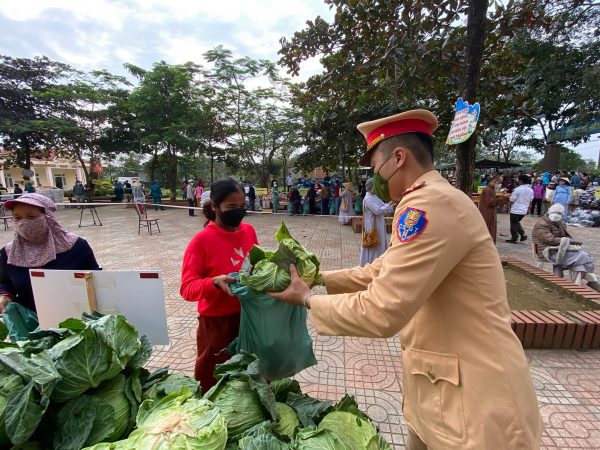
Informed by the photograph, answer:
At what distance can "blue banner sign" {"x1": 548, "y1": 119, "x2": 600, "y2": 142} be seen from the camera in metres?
17.2

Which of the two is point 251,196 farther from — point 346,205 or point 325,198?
point 346,205

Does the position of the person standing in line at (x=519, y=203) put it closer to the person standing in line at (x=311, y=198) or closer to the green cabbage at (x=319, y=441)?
the person standing in line at (x=311, y=198)

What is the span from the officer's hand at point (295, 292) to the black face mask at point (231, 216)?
2.60ft

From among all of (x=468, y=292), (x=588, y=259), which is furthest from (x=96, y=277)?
(x=588, y=259)

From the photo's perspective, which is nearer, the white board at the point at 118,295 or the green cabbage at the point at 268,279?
the green cabbage at the point at 268,279

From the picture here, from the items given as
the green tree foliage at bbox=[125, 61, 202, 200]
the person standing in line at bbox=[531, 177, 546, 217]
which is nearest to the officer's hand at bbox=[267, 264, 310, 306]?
the person standing in line at bbox=[531, 177, 546, 217]

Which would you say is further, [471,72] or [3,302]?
[471,72]

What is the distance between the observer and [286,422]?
1295 millimetres

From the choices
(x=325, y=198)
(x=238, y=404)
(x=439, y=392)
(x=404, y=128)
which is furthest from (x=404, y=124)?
(x=325, y=198)

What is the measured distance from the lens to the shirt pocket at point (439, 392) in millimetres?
1146

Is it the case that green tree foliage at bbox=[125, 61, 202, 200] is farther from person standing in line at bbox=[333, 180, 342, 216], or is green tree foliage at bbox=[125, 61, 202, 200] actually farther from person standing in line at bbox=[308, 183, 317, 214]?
person standing in line at bbox=[333, 180, 342, 216]

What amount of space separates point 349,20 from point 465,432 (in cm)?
539

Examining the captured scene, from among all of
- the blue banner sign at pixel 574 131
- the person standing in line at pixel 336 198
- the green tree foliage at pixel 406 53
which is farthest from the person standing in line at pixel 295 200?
the blue banner sign at pixel 574 131

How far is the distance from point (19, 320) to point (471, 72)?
16.4 ft
